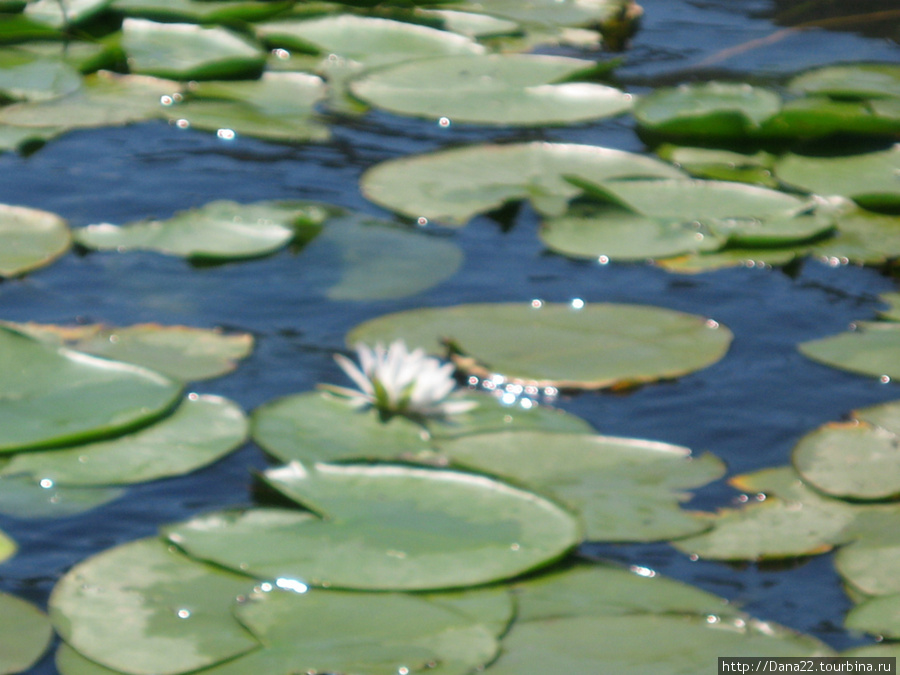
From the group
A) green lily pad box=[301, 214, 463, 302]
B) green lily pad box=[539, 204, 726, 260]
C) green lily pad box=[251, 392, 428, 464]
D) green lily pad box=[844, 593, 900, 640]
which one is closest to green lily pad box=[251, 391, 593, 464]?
green lily pad box=[251, 392, 428, 464]

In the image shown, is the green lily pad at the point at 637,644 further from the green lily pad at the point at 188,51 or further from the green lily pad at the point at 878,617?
the green lily pad at the point at 188,51

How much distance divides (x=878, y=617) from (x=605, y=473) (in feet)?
1.58

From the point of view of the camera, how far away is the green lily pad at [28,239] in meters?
2.54

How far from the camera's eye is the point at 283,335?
2367mm

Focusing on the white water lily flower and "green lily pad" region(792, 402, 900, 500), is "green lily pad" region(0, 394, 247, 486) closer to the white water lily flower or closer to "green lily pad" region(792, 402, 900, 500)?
the white water lily flower

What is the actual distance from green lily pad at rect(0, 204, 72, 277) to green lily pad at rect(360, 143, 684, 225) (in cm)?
76

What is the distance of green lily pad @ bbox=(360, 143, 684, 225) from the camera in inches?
115

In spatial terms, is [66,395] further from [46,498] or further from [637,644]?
[637,644]

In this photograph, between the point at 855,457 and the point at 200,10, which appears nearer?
the point at 855,457

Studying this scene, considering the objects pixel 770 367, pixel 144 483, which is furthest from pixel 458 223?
pixel 144 483

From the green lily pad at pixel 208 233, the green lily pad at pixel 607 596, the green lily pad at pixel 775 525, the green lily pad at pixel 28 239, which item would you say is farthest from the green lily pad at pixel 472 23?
the green lily pad at pixel 607 596

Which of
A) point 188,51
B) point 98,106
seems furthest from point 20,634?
point 188,51

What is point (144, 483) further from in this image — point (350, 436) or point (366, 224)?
point (366, 224)

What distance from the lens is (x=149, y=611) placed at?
1.56 metres
